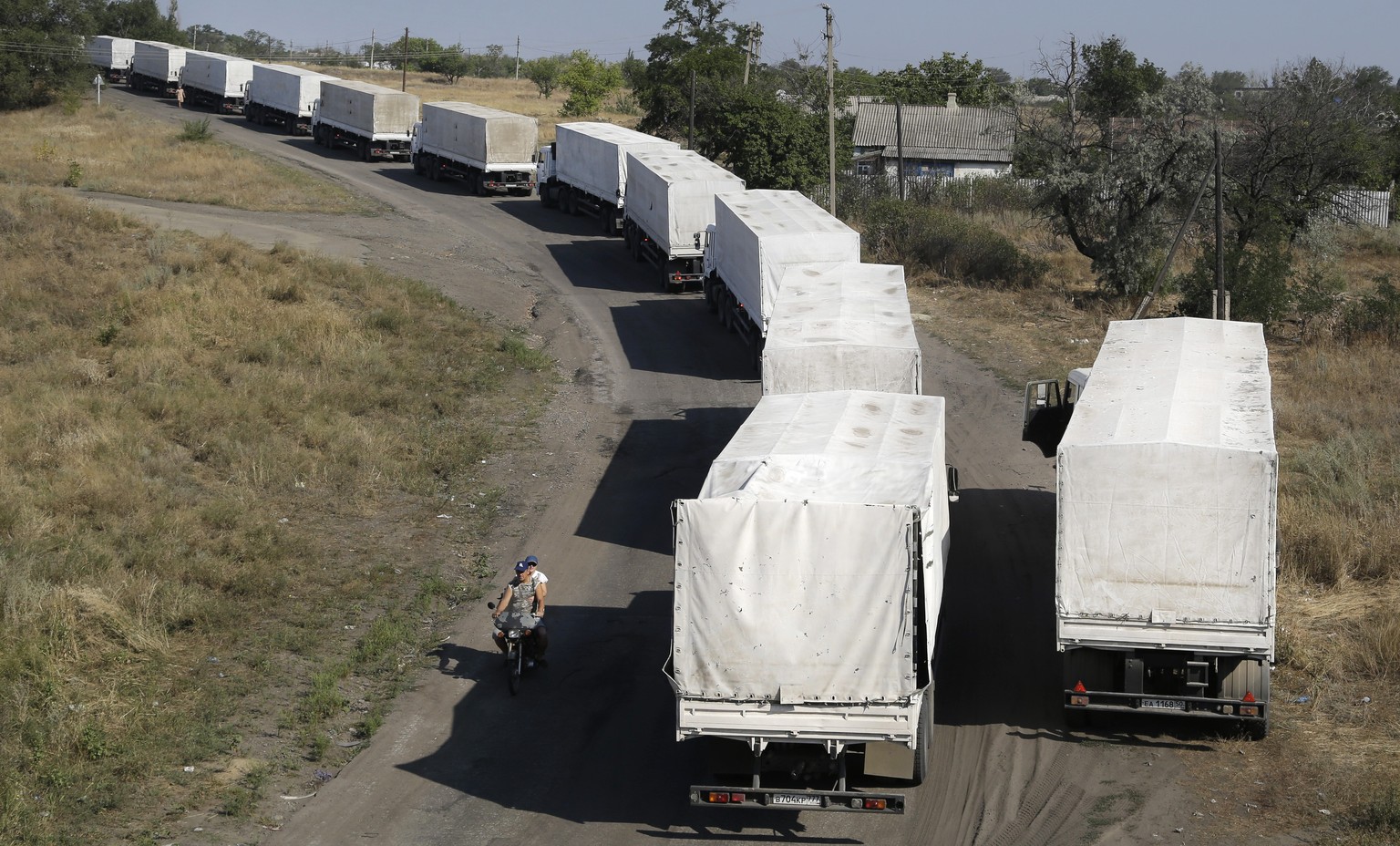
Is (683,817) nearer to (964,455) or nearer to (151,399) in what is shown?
(964,455)

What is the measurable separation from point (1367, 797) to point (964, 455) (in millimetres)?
10862

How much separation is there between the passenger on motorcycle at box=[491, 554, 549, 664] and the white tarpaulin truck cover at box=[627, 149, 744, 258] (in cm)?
1971

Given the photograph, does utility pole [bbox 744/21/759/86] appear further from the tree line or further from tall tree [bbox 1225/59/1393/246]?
tall tree [bbox 1225/59/1393/246]

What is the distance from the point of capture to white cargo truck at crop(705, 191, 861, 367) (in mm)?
24797

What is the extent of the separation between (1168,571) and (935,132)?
5656 cm

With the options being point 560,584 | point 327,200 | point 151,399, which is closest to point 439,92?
point 327,200

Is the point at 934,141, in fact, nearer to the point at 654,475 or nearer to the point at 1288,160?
the point at 1288,160

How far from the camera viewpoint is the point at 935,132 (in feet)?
213

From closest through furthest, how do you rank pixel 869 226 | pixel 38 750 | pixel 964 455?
pixel 38 750
pixel 964 455
pixel 869 226

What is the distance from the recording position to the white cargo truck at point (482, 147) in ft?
149

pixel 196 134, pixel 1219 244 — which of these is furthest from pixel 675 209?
pixel 196 134

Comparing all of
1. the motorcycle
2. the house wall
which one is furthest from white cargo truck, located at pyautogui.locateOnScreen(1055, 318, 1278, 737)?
the house wall

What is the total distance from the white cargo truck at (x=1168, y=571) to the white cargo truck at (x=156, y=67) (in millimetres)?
71319

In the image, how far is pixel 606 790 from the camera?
11180mm
